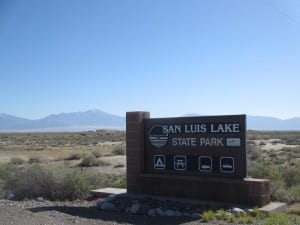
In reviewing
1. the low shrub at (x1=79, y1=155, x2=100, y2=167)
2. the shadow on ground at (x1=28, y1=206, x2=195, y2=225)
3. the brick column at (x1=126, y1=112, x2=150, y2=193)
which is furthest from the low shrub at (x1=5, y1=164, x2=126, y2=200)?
the low shrub at (x1=79, y1=155, x2=100, y2=167)

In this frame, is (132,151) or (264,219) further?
(132,151)

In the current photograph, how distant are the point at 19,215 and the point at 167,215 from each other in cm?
373

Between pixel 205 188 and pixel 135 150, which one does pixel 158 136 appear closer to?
pixel 135 150

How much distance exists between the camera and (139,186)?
15898 mm

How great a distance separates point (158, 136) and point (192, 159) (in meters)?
1.45

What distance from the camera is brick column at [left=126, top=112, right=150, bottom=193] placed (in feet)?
52.4

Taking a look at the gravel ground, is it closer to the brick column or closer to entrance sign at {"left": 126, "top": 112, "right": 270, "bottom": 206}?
the brick column

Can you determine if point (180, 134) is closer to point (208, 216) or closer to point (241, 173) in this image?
point (241, 173)

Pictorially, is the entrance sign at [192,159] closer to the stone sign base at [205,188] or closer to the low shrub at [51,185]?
the stone sign base at [205,188]

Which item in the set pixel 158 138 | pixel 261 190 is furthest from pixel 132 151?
pixel 261 190

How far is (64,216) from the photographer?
1269cm

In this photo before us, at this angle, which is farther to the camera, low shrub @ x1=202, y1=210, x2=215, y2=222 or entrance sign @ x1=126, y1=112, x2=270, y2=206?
entrance sign @ x1=126, y1=112, x2=270, y2=206

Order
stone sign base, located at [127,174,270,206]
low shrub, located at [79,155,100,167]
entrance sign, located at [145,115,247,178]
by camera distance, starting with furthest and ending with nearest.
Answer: low shrub, located at [79,155,100,167] → entrance sign, located at [145,115,247,178] → stone sign base, located at [127,174,270,206]

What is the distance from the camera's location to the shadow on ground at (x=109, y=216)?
1246 centimetres
